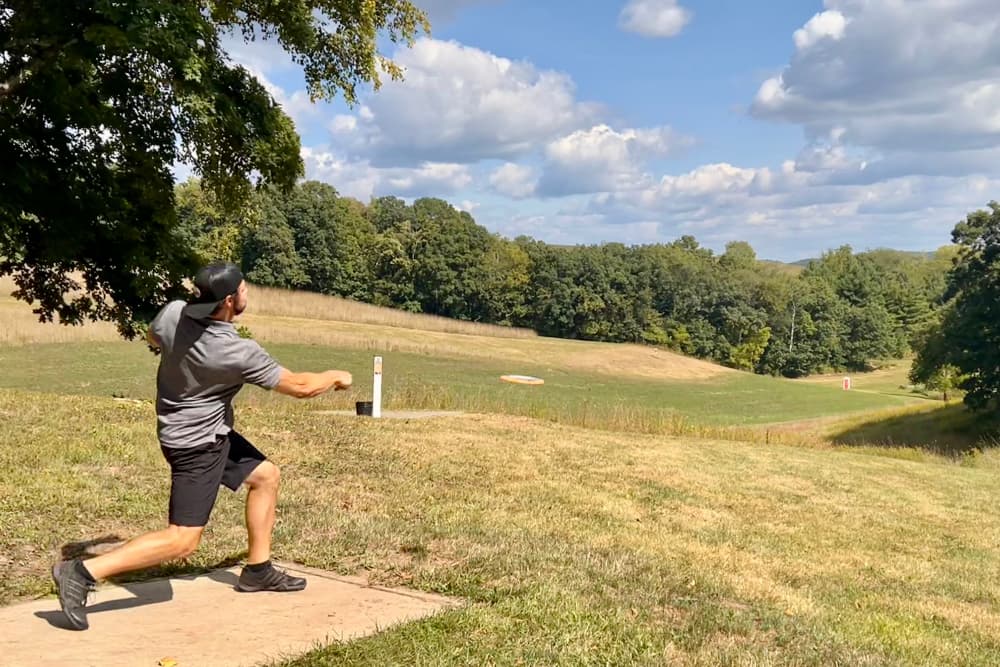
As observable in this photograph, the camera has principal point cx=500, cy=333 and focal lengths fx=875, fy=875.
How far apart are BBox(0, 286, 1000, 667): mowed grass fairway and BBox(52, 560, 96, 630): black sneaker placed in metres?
0.99

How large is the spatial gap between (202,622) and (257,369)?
1.28 metres

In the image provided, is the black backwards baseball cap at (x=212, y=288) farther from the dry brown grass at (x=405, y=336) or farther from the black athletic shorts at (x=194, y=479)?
the dry brown grass at (x=405, y=336)

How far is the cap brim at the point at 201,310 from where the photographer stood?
164 inches

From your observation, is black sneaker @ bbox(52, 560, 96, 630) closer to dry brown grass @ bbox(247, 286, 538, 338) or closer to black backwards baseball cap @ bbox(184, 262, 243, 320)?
black backwards baseball cap @ bbox(184, 262, 243, 320)

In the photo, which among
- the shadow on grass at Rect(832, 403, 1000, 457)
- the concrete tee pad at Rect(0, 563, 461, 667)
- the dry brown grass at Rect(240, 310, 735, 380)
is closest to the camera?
the concrete tee pad at Rect(0, 563, 461, 667)

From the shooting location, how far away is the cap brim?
4.17m

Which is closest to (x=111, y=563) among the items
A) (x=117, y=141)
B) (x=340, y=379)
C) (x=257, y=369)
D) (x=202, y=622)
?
(x=202, y=622)

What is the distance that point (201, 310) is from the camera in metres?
4.17

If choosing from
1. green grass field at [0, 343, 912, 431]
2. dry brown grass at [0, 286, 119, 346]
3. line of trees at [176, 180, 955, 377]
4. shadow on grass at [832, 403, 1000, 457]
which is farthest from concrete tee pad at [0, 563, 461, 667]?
line of trees at [176, 180, 955, 377]

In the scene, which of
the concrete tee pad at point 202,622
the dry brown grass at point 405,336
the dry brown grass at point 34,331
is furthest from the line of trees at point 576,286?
the concrete tee pad at point 202,622

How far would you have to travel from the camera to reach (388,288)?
9431 centimetres

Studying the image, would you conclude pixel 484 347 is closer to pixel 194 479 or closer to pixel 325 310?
pixel 325 310

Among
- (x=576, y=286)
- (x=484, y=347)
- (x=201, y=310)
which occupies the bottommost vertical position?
(x=484, y=347)

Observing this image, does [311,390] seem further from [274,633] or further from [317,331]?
[317,331]
